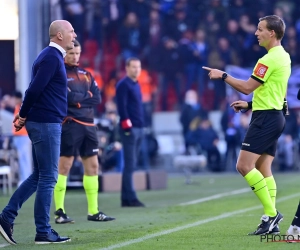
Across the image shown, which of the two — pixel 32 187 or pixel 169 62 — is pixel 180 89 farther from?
pixel 32 187

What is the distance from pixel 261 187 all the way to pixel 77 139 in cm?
273

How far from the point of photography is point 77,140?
33.4 ft

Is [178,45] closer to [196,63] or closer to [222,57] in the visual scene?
[196,63]

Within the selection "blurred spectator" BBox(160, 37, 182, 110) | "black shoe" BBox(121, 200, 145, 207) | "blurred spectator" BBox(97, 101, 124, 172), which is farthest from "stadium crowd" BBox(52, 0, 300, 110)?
"black shoe" BBox(121, 200, 145, 207)

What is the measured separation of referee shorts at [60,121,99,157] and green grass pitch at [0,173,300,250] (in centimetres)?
81

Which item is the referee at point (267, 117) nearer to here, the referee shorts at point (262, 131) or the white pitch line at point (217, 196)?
the referee shorts at point (262, 131)

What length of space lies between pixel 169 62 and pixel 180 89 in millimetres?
775

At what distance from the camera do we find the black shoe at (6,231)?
7.86 metres

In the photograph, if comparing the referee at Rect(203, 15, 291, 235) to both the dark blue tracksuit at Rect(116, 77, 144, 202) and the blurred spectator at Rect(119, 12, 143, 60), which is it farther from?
the blurred spectator at Rect(119, 12, 143, 60)

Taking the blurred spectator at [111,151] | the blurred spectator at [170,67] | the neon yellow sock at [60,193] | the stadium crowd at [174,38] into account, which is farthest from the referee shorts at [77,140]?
the blurred spectator at [170,67]

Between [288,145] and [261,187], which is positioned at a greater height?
[261,187]

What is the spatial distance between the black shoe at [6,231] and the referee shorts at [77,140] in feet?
7.58

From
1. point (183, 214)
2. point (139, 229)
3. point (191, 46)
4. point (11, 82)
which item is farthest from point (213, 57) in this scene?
point (139, 229)

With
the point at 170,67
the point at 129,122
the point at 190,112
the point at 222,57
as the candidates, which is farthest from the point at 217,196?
the point at 170,67
